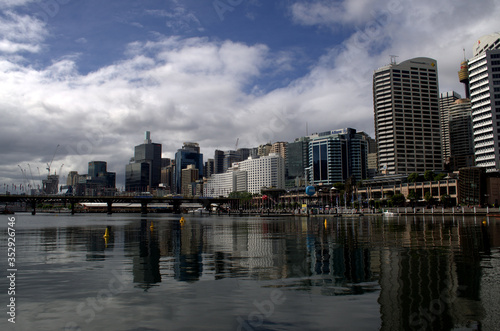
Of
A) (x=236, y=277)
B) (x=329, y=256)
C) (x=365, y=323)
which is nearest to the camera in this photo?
(x=365, y=323)

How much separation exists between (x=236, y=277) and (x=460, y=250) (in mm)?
23190

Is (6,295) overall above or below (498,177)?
below

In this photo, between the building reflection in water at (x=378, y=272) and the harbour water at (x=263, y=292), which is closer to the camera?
the harbour water at (x=263, y=292)

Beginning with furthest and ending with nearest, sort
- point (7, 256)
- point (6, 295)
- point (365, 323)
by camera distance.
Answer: point (7, 256) < point (6, 295) < point (365, 323)

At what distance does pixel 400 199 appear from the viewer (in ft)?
635

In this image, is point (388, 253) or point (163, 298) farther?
point (388, 253)

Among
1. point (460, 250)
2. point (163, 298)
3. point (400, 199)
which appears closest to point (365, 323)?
point (163, 298)

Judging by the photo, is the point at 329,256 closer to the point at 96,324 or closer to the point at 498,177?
the point at 96,324

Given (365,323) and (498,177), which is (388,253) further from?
(498,177)

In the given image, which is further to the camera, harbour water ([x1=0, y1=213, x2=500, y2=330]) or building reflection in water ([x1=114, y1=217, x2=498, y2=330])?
building reflection in water ([x1=114, y1=217, x2=498, y2=330])

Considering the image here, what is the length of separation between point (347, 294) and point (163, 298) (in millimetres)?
9543

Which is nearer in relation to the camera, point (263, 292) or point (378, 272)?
point (263, 292)

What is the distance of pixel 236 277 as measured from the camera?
24516 mm

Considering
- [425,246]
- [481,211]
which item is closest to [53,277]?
[425,246]
